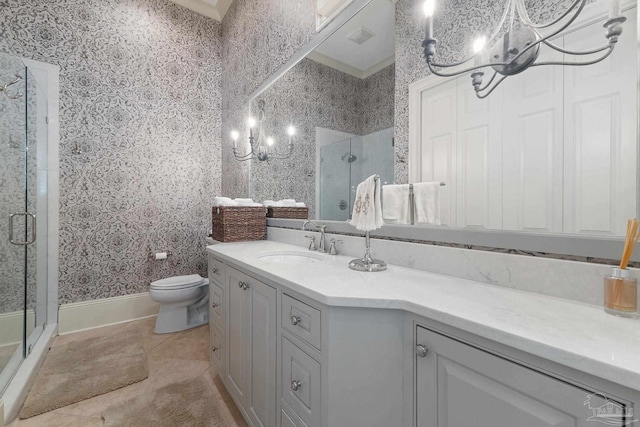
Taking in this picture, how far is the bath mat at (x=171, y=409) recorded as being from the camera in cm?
140

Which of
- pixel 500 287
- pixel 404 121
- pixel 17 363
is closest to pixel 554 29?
pixel 404 121

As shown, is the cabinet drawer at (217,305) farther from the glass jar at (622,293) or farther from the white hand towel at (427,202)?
the glass jar at (622,293)

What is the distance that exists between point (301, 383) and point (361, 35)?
5.44ft

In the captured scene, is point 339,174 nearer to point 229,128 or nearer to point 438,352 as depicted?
point 438,352

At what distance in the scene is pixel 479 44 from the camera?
992 mm

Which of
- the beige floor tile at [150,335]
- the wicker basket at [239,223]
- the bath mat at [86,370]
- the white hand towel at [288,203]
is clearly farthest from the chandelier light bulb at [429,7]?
the beige floor tile at [150,335]

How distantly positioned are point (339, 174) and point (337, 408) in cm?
115

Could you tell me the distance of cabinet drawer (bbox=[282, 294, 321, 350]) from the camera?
0.87m

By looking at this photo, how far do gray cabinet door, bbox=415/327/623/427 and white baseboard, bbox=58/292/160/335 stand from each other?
9.33 feet

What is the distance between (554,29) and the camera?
833 mm

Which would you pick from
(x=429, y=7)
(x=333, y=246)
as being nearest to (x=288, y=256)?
(x=333, y=246)

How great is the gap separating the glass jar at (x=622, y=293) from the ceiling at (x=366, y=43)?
1.15 metres

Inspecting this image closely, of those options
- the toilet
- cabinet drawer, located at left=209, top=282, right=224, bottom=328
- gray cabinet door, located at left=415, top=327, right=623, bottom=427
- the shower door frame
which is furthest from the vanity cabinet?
the shower door frame

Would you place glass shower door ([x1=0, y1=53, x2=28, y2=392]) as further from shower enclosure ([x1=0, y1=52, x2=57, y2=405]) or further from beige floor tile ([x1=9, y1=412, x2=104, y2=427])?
beige floor tile ([x1=9, y1=412, x2=104, y2=427])
